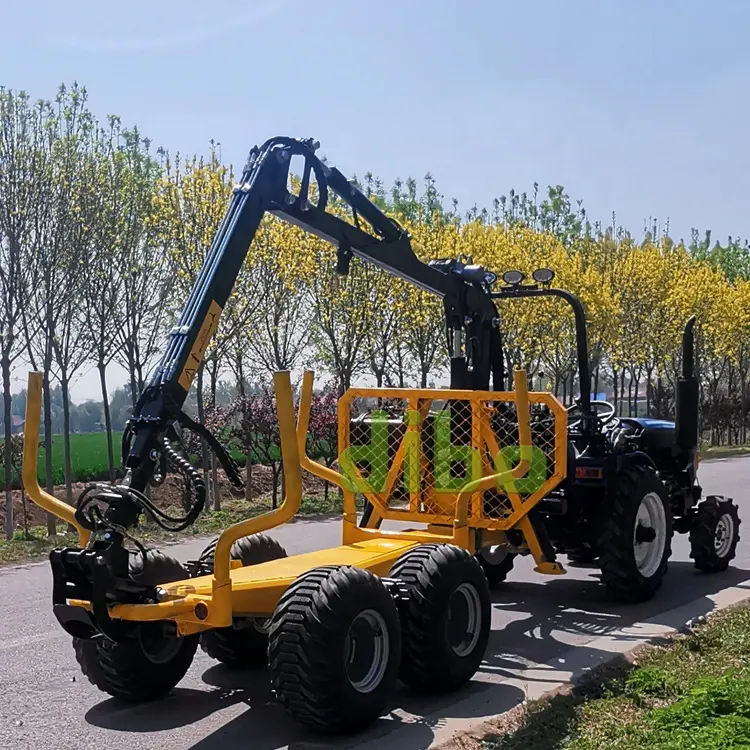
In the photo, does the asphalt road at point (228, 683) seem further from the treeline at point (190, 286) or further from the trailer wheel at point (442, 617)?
the treeline at point (190, 286)

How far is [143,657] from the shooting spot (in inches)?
236

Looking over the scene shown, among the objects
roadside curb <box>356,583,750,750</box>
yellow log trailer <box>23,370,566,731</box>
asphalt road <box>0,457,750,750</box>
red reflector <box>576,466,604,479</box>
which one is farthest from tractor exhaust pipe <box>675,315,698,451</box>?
yellow log trailer <box>23,370,566,731</box>

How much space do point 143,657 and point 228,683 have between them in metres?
0.80

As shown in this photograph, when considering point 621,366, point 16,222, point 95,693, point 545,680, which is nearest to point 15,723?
point 95,693

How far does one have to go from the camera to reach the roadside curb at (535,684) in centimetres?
544

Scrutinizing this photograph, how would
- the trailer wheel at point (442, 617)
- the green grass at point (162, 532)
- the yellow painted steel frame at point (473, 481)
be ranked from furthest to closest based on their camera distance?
the green grass at point (162, 532)
the yellow painted steel frame at point (473, 481)
the trailer wheel at point (442, 617)

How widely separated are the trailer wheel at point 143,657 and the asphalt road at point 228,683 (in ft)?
0.44

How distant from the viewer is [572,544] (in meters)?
9.14

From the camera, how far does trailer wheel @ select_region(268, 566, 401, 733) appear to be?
5285 millimetres

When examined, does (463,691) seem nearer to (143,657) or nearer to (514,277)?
(143,657)

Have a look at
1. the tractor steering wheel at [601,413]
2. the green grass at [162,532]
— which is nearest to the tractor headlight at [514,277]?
the tractor steering wheel at [601,413]

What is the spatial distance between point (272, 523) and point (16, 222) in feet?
32.6

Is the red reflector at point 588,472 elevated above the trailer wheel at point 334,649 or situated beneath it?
elevated above

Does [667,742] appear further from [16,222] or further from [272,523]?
[16,222]
